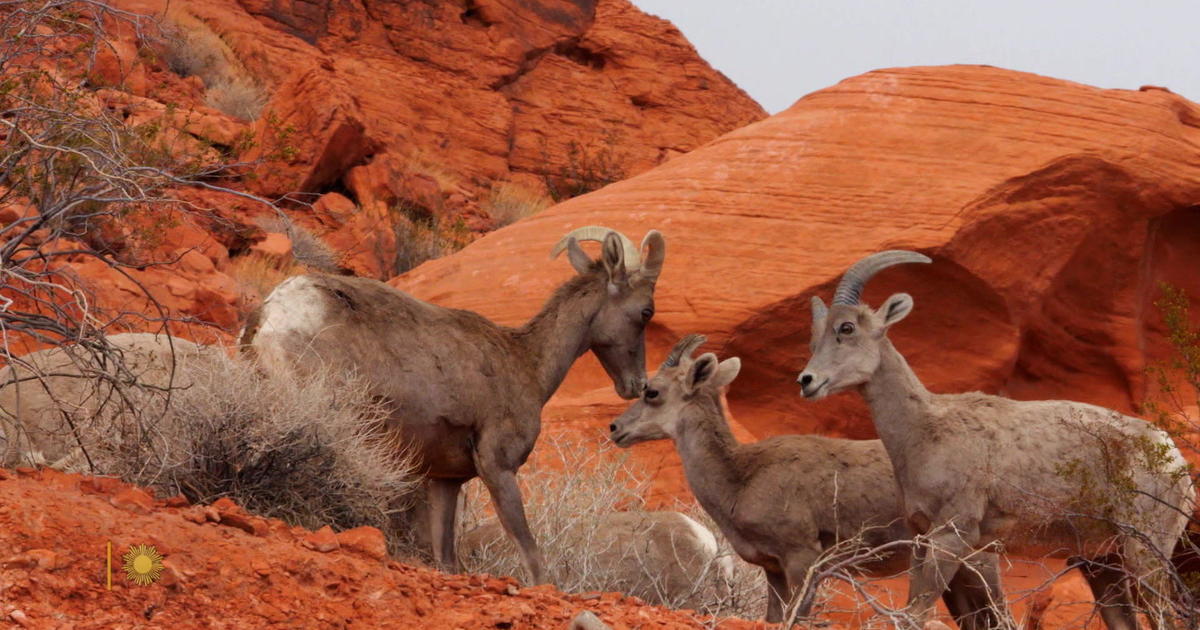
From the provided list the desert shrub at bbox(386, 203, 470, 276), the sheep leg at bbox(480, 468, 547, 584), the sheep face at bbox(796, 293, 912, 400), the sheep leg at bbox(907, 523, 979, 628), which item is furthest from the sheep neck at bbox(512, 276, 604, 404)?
the desert shrub at bbox(386, 203, 470, 276)

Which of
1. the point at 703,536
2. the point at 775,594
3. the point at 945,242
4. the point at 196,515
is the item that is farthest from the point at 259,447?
the point at 945,242

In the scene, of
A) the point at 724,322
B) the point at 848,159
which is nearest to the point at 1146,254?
the point at 848,159

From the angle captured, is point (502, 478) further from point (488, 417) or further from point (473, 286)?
point (473, 286)

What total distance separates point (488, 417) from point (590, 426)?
4.84 m

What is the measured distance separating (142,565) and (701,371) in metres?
5.14

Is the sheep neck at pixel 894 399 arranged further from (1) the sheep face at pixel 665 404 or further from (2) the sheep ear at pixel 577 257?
(2) the sheep ear at pixel 577 257

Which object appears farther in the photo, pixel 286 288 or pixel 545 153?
pixel 545 153

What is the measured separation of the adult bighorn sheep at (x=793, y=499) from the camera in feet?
28.4

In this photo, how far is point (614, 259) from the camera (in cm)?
924

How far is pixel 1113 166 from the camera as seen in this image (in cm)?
1498

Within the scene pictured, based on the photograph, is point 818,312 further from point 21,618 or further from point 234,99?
point 234,99

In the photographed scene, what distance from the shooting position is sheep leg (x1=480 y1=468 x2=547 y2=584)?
7.97 m

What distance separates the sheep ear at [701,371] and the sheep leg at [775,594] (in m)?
1.41

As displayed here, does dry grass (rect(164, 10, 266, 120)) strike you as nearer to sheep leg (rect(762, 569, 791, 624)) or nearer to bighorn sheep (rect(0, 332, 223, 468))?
bighorn sheep (rect(0, 332, 223, 468))
